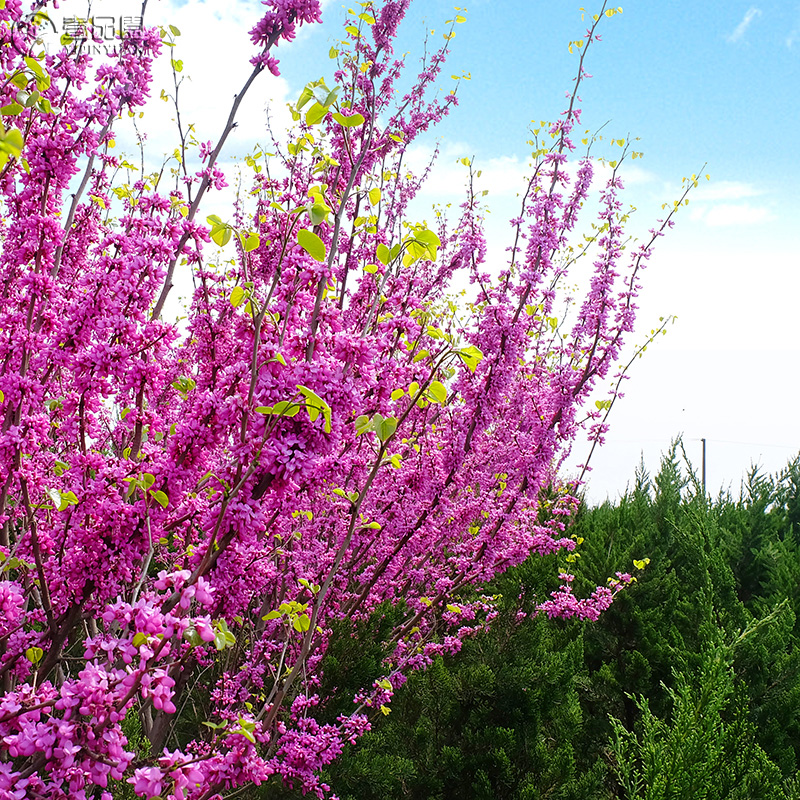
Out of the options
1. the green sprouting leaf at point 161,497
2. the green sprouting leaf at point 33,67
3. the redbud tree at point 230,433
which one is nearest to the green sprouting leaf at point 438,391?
the redbud tree at point 230,433

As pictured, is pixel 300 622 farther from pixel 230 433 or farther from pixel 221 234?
pixel 221 234

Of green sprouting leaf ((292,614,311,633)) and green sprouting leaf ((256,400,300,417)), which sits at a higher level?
green sprouting leaf ((256,400,300,417))

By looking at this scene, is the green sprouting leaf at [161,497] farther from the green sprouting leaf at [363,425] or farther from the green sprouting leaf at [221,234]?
the green sprouting leaf at [221,234]

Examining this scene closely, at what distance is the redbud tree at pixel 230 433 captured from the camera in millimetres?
1865

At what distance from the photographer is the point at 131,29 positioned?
309 centimetres

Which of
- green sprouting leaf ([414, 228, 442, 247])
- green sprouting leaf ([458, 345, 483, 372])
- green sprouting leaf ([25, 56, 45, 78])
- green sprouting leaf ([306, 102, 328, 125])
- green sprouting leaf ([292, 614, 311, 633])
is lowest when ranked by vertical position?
green sprouting leaf ([292, 614, 311, 633])

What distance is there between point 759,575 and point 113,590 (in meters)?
7.67

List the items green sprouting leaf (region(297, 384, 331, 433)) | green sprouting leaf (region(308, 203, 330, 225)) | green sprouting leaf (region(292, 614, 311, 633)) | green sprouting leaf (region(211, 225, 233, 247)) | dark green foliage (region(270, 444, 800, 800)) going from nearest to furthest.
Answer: green sprouting leaf (region(297, 384, 331, 433)) → green sprouting leaf (region(308, 203, 330, 225)) → green sprouting leaf (region(211, 225, 233, 247)) → green sprouting leaf (region(292, 614, 311, 633)) → dark green foliage (region(270, 444, 800, 800))

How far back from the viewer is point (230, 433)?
7.61 ft

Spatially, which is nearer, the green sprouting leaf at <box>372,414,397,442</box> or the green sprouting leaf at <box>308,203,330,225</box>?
the green sprouting leaf at <box>308,203,330,225</box>

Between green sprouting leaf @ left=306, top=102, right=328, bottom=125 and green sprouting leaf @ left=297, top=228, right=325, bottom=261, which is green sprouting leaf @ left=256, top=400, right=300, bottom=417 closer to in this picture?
green sprouting leaf @ left=297, top=228, right=325, bottom=261

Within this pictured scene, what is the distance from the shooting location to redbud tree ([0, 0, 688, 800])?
6.12 ft

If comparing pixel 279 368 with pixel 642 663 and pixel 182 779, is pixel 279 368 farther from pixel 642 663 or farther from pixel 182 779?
pixel 642 663

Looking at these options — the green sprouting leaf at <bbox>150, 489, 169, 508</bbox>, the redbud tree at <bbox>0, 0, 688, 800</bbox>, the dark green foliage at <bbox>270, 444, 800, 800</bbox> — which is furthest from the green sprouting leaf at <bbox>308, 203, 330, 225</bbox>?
the dark green foliage at <bbox>270, 444, 800, 800</bbox>
